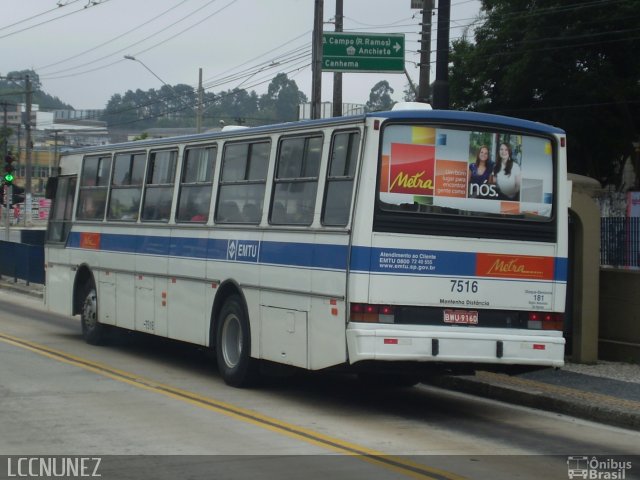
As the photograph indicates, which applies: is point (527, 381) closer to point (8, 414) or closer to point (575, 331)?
point (575, 331)

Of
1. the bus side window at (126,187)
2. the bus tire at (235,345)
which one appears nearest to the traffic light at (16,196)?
the bus side window at (126,187)

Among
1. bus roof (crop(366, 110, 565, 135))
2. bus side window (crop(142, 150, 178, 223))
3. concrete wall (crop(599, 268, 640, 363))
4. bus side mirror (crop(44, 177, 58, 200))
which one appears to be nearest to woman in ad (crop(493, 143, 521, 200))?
bus roof (crop(366, 110, 565, 135))

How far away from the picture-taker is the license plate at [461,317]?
11710 millimetres

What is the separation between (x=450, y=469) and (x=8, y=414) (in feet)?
15.6

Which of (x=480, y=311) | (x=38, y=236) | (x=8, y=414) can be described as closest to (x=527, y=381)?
(x=480, y=311)

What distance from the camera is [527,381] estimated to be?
47.4 feet

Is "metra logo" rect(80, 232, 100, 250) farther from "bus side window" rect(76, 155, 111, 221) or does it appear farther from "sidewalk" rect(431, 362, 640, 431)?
"sidewalk" rect(431, 362, 640, 431)

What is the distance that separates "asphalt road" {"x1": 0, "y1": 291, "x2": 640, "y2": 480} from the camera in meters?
9.15

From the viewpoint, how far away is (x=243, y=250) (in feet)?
44.9

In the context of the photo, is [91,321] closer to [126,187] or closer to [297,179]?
[126,187]

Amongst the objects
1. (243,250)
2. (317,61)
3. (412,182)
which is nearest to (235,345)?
(243,250)

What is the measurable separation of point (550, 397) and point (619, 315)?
427 centimetres

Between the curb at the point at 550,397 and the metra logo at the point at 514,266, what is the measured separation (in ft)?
4.92

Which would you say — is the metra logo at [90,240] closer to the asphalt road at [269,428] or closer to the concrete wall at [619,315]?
the asphalt road at [269,428]
